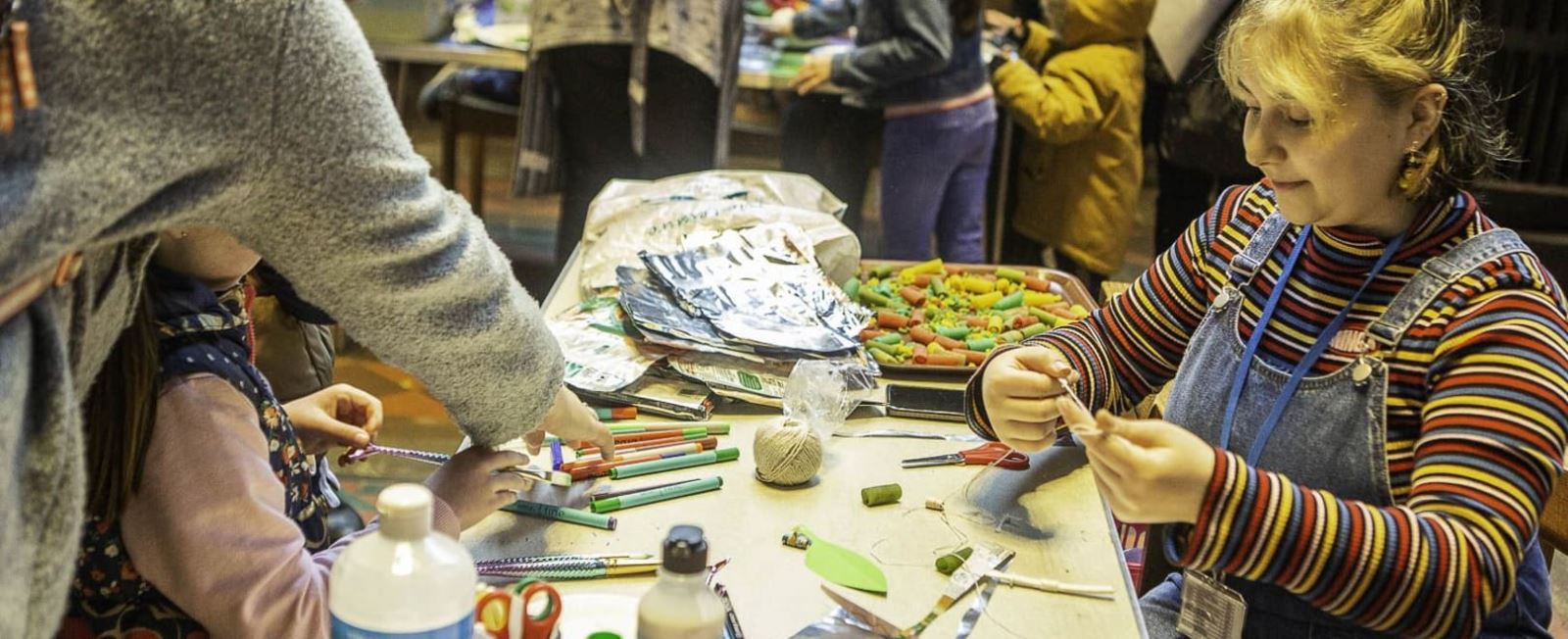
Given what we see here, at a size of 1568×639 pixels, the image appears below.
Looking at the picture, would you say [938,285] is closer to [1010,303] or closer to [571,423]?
[1010,303]

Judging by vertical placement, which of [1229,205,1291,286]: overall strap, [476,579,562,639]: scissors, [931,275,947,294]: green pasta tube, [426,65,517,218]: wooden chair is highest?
[1229,205,1291,286]: overall strap

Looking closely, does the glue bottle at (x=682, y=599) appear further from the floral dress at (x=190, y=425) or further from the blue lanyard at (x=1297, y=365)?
the blue lanyard at (x=1297, y=365)

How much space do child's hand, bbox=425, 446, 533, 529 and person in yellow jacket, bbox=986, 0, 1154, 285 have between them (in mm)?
2515

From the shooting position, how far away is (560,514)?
1414mm

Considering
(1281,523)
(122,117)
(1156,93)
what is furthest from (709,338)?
(1156,93)

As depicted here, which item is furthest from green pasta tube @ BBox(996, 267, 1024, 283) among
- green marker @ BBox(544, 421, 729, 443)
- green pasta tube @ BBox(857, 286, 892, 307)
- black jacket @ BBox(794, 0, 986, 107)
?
black jacket @ BBox(794, 0, 986, 107)

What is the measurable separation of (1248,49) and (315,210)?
90 centimetres

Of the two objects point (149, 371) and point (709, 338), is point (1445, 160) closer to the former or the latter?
point (709, 338)

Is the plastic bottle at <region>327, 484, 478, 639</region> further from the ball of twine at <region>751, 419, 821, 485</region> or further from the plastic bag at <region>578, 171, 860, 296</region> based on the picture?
the plastic bag at <region>578, 171, 860, 296</region>

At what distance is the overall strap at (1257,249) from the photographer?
1461 mm

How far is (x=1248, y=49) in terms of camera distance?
53.1 inches

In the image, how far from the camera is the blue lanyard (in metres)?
1.34

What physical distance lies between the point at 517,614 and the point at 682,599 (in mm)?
172

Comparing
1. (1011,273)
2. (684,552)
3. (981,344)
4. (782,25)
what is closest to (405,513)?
(684,552)
